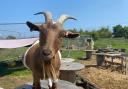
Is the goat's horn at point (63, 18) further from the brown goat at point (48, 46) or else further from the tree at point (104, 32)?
the tree at point (104, 32)

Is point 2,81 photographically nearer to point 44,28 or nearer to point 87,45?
point 44,28

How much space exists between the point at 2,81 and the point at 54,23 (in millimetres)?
7017

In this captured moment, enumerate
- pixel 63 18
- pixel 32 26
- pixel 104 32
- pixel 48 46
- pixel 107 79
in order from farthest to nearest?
1. pixel 104 32
2. pixel 107 79
3. pixel 63 18
4. pixel 32 26
5. pixel 48 46

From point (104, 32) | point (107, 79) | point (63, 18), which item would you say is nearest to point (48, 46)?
point (63, 18)

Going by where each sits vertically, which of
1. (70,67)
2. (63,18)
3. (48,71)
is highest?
(63,18)

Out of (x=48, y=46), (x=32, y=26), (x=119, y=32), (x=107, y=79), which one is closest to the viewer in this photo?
(x=48, y=46)

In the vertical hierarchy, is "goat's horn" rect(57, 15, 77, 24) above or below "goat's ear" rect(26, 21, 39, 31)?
above

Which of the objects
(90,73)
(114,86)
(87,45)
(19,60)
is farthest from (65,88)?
(87,45)

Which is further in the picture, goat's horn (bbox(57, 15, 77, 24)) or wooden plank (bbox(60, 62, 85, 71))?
wooden plank (bbox(60, 62, 85, 71))

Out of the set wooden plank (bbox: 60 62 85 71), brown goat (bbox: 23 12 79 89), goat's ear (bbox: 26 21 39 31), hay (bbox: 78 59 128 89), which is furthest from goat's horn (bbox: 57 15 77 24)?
hay (bbox: 78 59 128 89)

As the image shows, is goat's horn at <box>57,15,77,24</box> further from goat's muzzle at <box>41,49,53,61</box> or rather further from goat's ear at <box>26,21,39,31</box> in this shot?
goat's muzzle at <box>41,49,53,61</box>

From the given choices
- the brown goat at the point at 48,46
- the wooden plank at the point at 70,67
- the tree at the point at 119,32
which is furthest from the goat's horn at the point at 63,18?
the tree at the point at 119,32

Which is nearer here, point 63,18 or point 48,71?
point 48,71

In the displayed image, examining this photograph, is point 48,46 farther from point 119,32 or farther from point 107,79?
point 119,32
